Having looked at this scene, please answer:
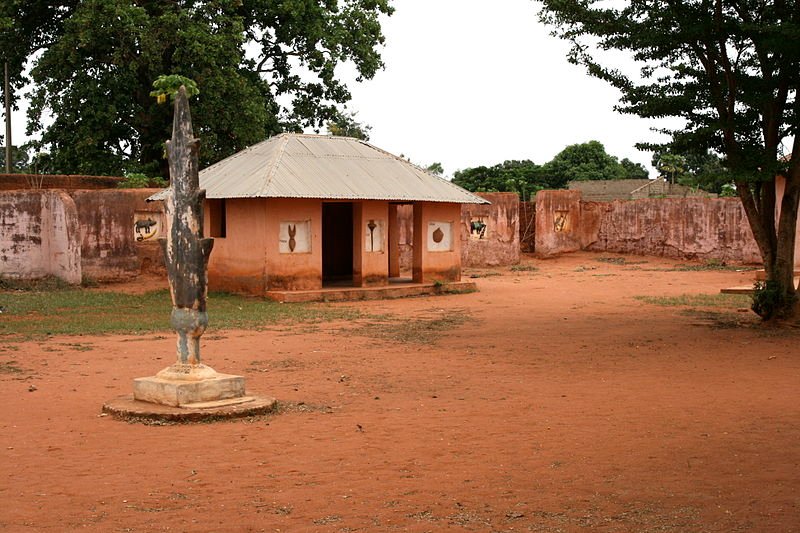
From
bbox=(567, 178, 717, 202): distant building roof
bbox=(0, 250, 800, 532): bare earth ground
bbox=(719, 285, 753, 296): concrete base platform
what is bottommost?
bbox=(0, 250, 800, 532): bare earth ground

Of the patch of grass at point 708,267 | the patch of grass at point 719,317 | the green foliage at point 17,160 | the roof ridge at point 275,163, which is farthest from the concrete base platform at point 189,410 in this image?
the green foliage at point 17,160

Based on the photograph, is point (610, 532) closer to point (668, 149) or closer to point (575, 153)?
point (668, 149)

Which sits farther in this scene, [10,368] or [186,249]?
[10,368]

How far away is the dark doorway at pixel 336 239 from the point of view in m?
27.2

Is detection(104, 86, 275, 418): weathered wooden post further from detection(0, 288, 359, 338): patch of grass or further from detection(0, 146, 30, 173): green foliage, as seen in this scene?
detection(0, 146, 30, 173): green foliage

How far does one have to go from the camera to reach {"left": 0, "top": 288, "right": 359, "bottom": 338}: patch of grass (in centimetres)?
1611

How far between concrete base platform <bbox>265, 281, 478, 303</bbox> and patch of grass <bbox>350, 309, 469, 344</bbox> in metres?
3.27

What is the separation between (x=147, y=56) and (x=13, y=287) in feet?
28.7

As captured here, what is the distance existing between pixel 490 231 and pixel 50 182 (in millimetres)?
14158

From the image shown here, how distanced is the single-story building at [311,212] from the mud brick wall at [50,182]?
352cm

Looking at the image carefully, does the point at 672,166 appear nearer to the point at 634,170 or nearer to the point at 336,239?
the point at 634,170

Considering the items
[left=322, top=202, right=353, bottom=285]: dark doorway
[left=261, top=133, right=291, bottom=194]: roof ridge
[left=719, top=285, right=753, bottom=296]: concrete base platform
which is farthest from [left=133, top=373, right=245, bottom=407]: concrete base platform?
[left=322, top=202, right=353, bottom=285]: dark doorway

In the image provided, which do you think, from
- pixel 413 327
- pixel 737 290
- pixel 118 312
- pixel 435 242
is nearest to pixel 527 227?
pixel 435 242

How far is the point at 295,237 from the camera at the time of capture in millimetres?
21766
